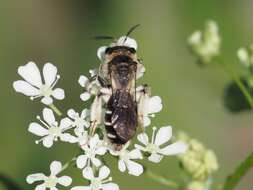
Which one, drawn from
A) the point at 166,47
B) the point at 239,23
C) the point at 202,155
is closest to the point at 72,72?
the point at 166,47

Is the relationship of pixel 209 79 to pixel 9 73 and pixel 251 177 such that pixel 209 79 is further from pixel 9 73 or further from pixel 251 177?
pixel 9 73

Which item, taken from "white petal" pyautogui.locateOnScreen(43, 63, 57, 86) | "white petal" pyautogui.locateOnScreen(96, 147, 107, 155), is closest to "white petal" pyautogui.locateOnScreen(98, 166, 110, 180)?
"white petal" pyautogui.locateOnScreen(96, 147, 107, 155)

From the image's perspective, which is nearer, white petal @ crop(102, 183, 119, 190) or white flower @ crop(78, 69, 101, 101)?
white petal @ crop(102, 183, 119, 190)

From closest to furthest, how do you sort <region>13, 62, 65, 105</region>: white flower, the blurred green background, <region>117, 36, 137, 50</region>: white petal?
<region>13, 62, 65, 105</region>: white flower, <region>117, 36, 137, 50</region>: white petal, the blurred green background

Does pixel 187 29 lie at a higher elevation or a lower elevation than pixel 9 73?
higher

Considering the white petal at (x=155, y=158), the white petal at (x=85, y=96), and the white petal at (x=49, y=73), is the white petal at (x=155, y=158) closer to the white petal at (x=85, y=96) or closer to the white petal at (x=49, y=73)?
the white petal at (x=85, y=96)

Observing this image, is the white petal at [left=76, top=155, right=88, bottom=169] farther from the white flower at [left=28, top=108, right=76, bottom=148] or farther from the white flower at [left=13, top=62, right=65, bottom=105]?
the white flower at [left=13, top=62, right=65, bottom=105]

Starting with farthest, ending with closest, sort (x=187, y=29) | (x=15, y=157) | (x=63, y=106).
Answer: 1. (x=187, y=29)
2. (x=63, y=106)
3. (x=15, y=157)

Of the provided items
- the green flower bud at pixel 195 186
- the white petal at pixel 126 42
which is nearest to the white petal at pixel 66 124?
the white petal at pixel 126 42
